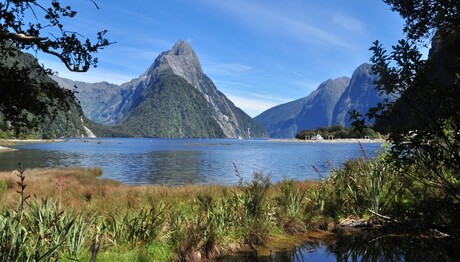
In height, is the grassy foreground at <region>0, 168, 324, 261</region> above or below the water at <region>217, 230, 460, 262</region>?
above

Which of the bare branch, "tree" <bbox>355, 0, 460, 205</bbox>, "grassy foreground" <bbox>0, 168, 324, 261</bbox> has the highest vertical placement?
the bare branch

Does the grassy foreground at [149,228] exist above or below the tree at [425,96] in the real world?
below

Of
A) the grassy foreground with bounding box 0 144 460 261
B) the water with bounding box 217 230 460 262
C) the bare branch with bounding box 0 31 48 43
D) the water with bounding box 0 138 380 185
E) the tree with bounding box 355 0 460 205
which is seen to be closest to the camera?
the tree with bounding box 355 0 460 205

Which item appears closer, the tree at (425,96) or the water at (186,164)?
the tree at (425,96)

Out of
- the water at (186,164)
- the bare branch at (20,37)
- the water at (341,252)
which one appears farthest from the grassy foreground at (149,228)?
the bare branch at (20,37)

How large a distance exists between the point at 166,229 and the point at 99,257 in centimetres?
242

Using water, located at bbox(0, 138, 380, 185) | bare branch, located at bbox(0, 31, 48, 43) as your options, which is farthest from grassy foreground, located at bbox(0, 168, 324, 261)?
bare branch, located at bbox(0, 31, 48, 43)

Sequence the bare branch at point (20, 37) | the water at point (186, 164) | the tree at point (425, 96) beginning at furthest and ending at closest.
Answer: the water at point (186, 164) < the bare branch at point (20, 37) < the tree at point (425, 96)

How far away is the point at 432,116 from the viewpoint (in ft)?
11.4

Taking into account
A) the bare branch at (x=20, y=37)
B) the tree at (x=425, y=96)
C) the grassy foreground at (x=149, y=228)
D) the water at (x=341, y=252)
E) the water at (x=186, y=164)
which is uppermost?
the bare branch at (x=20, y=37)

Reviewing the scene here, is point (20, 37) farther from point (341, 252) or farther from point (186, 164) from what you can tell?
point (186, 164)

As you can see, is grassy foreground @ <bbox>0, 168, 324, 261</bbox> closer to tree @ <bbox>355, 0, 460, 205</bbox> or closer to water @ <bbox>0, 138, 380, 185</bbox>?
water @ <bbox>0, 138, 380, 185</bbox>

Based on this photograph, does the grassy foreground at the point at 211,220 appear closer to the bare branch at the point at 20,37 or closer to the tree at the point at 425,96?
the tree at the point at 425,96

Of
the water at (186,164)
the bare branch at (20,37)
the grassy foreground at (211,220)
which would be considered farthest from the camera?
the water at (186,164)
